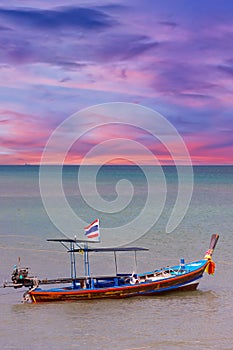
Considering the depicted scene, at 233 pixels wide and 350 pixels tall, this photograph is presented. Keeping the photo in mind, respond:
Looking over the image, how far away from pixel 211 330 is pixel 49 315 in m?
6.73

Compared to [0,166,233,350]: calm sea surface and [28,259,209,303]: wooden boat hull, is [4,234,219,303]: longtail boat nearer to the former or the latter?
[28,259,209,303]: wooden boat hull

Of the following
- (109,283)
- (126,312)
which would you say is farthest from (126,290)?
(126,312)

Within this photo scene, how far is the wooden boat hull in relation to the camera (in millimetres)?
26562

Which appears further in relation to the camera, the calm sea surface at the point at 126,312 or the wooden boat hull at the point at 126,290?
the wooden boat hull at the point at 126,290

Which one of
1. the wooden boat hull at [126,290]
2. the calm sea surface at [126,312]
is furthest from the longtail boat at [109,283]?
the calm sea surface at [126,312]

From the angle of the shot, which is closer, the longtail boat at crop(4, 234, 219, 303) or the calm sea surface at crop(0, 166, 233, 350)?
the calm sea surface at crop(0, 166, 233, 350)

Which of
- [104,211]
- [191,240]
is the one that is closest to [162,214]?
[104,211]

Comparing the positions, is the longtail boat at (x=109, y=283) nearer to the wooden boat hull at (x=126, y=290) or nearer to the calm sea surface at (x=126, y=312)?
the wooden boat hull at (x=126, y=290)

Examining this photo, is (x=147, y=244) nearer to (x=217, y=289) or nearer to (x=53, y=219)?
(x=217, y=289)

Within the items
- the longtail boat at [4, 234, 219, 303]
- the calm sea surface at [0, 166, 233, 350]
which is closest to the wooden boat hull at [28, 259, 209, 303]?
the longtail boat at [4, 234, 219, 303]

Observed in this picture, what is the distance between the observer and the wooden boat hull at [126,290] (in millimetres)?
26562

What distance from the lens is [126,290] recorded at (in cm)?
2706

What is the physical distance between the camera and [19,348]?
20.4 metres

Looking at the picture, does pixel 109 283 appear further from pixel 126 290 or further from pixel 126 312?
pixel 126 312
